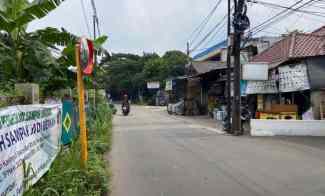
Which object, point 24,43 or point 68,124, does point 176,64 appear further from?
point 24,43

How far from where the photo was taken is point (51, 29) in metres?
8.16

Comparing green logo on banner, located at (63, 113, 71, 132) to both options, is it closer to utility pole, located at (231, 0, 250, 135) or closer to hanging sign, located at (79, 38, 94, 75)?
hanging sign, located at (79, 38, 94, 75)

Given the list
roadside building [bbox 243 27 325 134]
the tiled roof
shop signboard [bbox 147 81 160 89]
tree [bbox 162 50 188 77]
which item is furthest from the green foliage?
shop signboard [bbox 147 81 160 89]

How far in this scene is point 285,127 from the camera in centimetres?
1590

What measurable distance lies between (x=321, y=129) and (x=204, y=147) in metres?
5.78

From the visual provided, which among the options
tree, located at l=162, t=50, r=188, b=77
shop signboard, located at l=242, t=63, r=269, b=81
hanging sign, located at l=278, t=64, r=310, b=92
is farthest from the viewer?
tree, located at l=162, t=50, r=188, b=77

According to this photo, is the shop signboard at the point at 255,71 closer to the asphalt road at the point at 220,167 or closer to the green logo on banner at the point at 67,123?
the asphalt road at the point at 220,167

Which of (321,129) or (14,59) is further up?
(14,59)

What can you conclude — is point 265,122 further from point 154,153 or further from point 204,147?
point 154,153

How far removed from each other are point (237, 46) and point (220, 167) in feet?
27.9

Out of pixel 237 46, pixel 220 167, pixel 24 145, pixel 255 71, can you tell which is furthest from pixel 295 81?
pixel 24 145

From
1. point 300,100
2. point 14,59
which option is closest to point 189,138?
point 300,100

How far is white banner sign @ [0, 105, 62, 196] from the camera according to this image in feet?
13.3

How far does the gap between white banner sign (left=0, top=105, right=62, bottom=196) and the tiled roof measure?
46.9 ft
